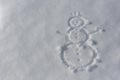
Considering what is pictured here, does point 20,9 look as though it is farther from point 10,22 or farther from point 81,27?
point 81,27

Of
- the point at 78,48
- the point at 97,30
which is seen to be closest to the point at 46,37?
the point at 78,48

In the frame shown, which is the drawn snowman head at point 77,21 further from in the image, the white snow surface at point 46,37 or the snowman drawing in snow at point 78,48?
the white snow surface at point 46,37

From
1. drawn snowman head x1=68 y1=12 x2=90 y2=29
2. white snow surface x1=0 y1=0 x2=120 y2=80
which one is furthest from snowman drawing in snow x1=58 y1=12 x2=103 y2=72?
white snow surface x1=0 y1=0 x2=120 y2=80

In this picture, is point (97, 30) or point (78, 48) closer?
point (78, 48)

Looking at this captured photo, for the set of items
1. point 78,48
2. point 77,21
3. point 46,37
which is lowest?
point 78,48

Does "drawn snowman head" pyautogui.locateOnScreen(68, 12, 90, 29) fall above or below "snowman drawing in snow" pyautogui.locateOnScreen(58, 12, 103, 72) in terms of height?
above

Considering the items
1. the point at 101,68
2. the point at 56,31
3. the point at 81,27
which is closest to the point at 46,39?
the point at 56,31

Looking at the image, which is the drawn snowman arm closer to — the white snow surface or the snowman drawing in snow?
the snowman drawing in snow

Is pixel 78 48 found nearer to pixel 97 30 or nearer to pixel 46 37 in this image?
pixel 97 30
